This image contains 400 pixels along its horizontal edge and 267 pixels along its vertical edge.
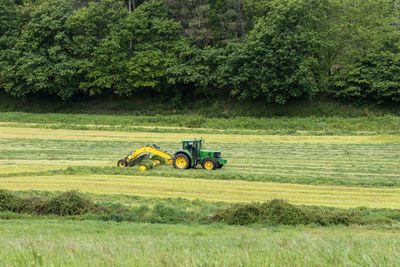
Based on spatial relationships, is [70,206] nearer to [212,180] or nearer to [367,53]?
[212,180]

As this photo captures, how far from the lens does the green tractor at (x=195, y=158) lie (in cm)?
2316

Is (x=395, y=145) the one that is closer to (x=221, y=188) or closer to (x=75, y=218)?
(x=221, y=188)

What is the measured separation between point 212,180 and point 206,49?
29583mm

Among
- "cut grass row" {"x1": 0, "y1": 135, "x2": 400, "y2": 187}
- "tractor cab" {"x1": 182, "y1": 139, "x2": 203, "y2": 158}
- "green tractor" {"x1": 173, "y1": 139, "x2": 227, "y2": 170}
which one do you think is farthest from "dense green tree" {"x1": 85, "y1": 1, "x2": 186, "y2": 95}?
"green tractor" {"x1": 173, "y1": 139, "x2": 227, "y2": 170}

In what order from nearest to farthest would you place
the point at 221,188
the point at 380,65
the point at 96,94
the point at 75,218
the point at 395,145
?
the point at 75,218, the point at 221,188, the point at 395,145, the point at 380,65, the point at 96,94

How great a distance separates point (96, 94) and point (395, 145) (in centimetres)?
3392

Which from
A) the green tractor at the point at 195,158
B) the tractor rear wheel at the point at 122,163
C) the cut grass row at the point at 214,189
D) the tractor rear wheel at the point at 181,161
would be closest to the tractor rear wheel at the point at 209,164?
the green tractor at the point at 195,158

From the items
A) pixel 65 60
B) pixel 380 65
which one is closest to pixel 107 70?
pixel 65 60

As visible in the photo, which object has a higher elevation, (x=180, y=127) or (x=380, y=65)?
(x=380, y=65)

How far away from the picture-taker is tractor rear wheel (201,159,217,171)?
23.0 meters

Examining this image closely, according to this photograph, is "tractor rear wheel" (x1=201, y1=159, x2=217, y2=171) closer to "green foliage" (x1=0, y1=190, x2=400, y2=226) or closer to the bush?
"green foliage" (x1=0, y1=190, x2=400, y2=226)

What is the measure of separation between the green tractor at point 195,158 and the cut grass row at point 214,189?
2.12 m

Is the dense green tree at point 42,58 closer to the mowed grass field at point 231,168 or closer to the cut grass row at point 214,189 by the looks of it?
the mowed grass field at point 231,168

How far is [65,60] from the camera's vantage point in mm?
48719
